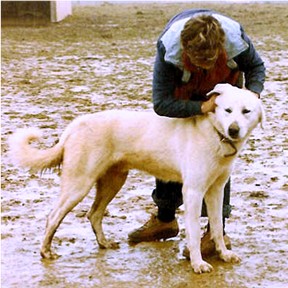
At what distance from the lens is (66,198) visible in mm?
5660

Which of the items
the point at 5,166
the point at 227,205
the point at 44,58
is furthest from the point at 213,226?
the point at 44,58

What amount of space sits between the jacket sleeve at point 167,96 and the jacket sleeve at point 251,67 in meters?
0.34

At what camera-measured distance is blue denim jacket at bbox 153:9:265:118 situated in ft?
17.2

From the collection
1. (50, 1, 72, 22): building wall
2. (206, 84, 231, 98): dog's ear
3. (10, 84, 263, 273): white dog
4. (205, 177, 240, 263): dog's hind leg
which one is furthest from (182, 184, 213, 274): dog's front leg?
(50, 1, 72, 22): building wall

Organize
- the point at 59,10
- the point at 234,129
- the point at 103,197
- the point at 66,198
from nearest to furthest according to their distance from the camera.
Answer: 1. the point at 234,129
2. the point at 66,198
3. the point at 103,197
4. the point at 59,10

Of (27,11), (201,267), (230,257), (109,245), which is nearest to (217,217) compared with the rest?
(230,257)

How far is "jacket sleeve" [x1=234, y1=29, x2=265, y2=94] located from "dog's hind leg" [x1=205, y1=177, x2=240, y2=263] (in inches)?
23.4

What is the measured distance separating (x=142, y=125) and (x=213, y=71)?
0.55 meters

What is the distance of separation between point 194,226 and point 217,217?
26 centimetres

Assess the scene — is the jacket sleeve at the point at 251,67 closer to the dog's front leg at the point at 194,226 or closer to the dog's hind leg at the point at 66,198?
the dog's front leg at the point at 194,226

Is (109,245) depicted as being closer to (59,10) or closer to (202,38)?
(202,38)

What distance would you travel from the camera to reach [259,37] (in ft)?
59.4

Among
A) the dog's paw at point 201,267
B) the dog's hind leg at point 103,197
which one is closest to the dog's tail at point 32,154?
the dog's hind leg at point 103,197

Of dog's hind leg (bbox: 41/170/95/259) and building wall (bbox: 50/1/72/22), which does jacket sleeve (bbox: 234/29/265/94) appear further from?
building wall (bbox: 50/1/72/22)
